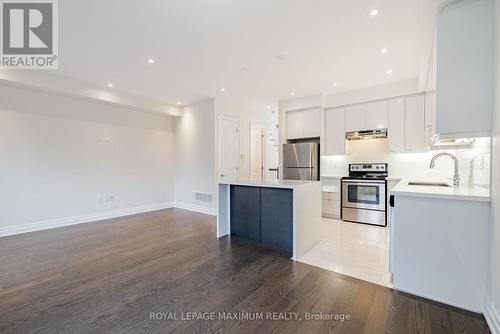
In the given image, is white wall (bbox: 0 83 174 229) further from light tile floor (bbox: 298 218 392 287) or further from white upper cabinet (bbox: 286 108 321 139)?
light tile floor (bbox: 298 218 392 287)

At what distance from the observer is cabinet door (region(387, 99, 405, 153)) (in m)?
4.16

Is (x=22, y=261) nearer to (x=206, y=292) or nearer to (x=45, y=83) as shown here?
(x=206, y=292)

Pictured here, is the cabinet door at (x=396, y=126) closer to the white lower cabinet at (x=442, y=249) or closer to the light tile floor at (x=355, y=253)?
the light tile floor at (x=355, y=253)

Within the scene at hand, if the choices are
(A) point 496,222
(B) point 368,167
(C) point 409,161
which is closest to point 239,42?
(A) point 496,222

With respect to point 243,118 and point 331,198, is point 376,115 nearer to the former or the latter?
point 331,198

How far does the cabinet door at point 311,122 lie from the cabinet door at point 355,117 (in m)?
0.58

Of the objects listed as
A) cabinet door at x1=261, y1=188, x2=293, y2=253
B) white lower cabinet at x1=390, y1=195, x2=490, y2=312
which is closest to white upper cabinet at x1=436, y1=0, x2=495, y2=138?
white lower cabinet at x1=390, y1=195, x2=490, y2=312

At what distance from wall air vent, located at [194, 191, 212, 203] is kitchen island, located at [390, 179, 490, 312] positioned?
396 cm

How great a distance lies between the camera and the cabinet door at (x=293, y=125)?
17.2 ft

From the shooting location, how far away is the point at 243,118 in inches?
238

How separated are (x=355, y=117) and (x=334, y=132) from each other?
51 cm

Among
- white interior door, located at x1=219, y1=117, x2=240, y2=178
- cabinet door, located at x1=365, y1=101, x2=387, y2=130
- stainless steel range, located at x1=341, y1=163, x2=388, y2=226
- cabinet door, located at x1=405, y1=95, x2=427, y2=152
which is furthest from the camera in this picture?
white interior door, located at x1=219, y1=117, x2=240, y2=178

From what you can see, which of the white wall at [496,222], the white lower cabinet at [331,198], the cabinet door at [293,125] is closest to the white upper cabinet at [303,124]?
the cabinet door at [293,125]

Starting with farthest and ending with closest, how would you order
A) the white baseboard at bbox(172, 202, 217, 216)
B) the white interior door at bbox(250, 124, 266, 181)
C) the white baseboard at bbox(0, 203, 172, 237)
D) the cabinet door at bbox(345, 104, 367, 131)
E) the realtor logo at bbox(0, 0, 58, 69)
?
the white interior door at bbox(250, 124, 266, 181), the white baseboard at bbox(172, 202, 217, 216), the cabinet door at bbox(345, 104, 367, 131), the white baseboard at bbox(0, 203, 172, 237), the realtor logo at bbox(0, 0, 58, 69)
